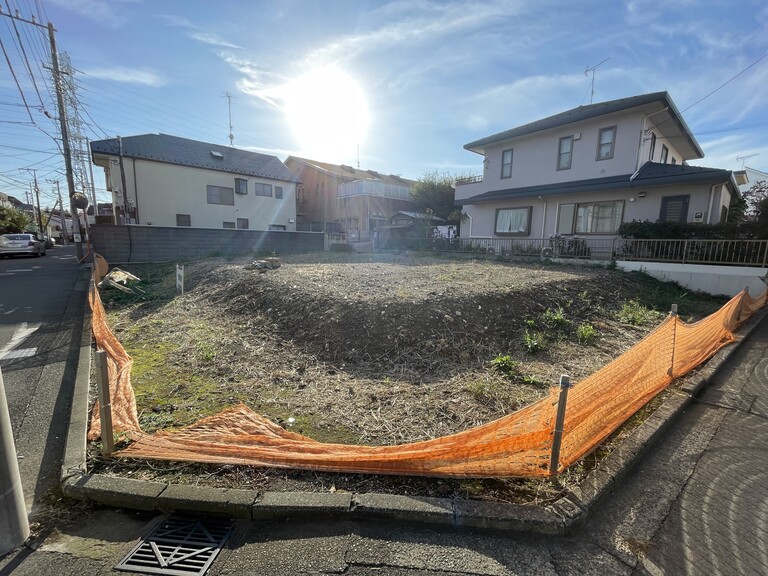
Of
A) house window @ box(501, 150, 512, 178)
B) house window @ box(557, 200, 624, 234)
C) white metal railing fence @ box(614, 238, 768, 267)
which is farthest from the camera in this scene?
house window @ box(501, 150, 512, 178)

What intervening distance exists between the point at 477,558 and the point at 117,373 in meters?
3.79

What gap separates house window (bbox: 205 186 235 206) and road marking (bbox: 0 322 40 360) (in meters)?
17.3

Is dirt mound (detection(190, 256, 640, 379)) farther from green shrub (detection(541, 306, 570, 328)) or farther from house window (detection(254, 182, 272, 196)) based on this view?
house window (detection(254, 182, 272, 196))

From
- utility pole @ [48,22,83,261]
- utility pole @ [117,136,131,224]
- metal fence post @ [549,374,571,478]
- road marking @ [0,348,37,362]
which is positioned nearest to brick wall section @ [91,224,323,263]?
utility pole @ [48,22,83,261]

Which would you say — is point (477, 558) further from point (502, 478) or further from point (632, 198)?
point (632, 198)

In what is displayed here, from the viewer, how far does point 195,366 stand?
4035 mm

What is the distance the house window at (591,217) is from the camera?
12117 mm

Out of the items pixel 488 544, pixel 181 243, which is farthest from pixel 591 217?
pixel 181 243

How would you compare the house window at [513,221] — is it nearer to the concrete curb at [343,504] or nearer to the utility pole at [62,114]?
the concrete curb at [343,504]

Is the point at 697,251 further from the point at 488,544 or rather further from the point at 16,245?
the point at 16,245

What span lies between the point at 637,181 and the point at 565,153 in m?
3.44

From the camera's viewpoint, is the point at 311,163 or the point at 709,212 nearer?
the point at 709,212

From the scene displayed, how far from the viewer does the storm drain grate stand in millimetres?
1655

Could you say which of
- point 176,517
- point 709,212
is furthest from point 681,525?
point 709,212
